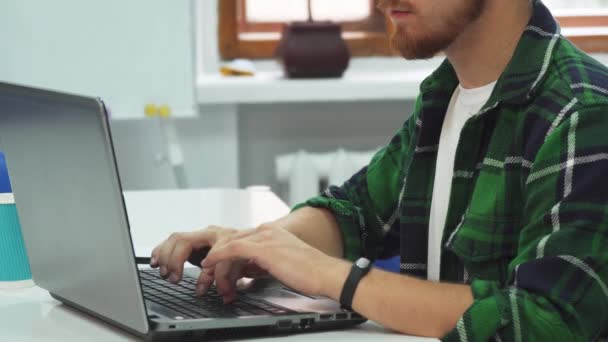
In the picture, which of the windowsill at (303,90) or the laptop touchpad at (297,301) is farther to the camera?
the windowsill at (303,90)

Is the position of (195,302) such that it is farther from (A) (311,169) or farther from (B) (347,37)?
(B) (347,37)

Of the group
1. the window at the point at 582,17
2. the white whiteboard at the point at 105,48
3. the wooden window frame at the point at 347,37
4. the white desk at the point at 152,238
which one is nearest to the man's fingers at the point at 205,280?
the white desk at the point at 152,238

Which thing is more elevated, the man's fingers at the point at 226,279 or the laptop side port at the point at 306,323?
the man's fingers at the point at 226,279

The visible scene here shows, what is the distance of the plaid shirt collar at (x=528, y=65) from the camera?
4.13 feet

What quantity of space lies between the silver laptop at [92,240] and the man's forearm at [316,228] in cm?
24

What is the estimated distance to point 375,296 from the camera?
3.70 ft

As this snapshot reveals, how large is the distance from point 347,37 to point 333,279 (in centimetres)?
214

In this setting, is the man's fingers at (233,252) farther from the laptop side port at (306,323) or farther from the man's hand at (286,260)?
the laptop side port at (306,323)

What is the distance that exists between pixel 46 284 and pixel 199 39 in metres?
1.95

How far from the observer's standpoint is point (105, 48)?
2.80 m

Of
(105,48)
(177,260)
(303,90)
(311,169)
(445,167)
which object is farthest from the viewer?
(311,169)

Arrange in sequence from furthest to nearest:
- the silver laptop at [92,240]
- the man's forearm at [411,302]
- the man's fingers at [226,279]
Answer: the man's fingers at [226,279]
the man's forearm at [411,302]
the silver laptop at [92,240]

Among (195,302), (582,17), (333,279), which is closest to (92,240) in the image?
(195,302)

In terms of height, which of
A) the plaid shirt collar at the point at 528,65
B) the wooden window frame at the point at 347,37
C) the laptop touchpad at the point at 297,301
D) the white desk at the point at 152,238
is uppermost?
the plaid shirt collar at the point at 528,65
